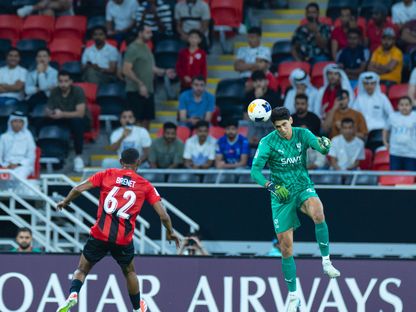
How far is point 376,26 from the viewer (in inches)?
967

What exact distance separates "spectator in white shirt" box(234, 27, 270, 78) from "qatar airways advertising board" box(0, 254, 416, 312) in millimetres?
6265

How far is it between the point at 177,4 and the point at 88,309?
8169 millimetres

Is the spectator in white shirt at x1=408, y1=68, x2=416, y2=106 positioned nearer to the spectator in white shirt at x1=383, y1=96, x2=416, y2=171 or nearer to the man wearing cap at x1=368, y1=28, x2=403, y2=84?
the spectator in white shirt at x1=383, y1=96, x2=416, y2=171

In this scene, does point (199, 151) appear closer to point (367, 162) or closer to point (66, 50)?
point (367, 162)

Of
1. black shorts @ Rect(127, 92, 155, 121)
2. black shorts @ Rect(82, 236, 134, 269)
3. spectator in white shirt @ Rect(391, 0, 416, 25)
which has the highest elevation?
Answer: spectator in white shirt @ Rect(391, 0, 416, 25)

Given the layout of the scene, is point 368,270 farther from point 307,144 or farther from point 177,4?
point 177,4

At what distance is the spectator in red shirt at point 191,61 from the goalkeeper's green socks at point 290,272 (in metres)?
7.37

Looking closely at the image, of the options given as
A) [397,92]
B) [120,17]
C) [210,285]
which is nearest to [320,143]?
Answer: [210,285]

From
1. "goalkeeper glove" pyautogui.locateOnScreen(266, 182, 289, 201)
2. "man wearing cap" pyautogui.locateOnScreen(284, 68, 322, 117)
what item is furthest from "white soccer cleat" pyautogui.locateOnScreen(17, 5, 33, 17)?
"goalkeeper glove" pyautogui.locateOnScreen(266, 182, 289, 201)

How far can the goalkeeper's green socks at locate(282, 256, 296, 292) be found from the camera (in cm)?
1761

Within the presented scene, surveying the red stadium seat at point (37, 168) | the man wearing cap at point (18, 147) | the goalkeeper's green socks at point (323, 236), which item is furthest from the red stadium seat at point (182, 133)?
the goalkeeper's green socks at point (323, 236)

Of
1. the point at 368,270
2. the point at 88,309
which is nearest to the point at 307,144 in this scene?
the point at 368,270

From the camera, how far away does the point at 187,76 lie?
24.6m

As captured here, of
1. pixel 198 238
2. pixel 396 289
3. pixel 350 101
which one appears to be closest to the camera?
pixel 396 289
